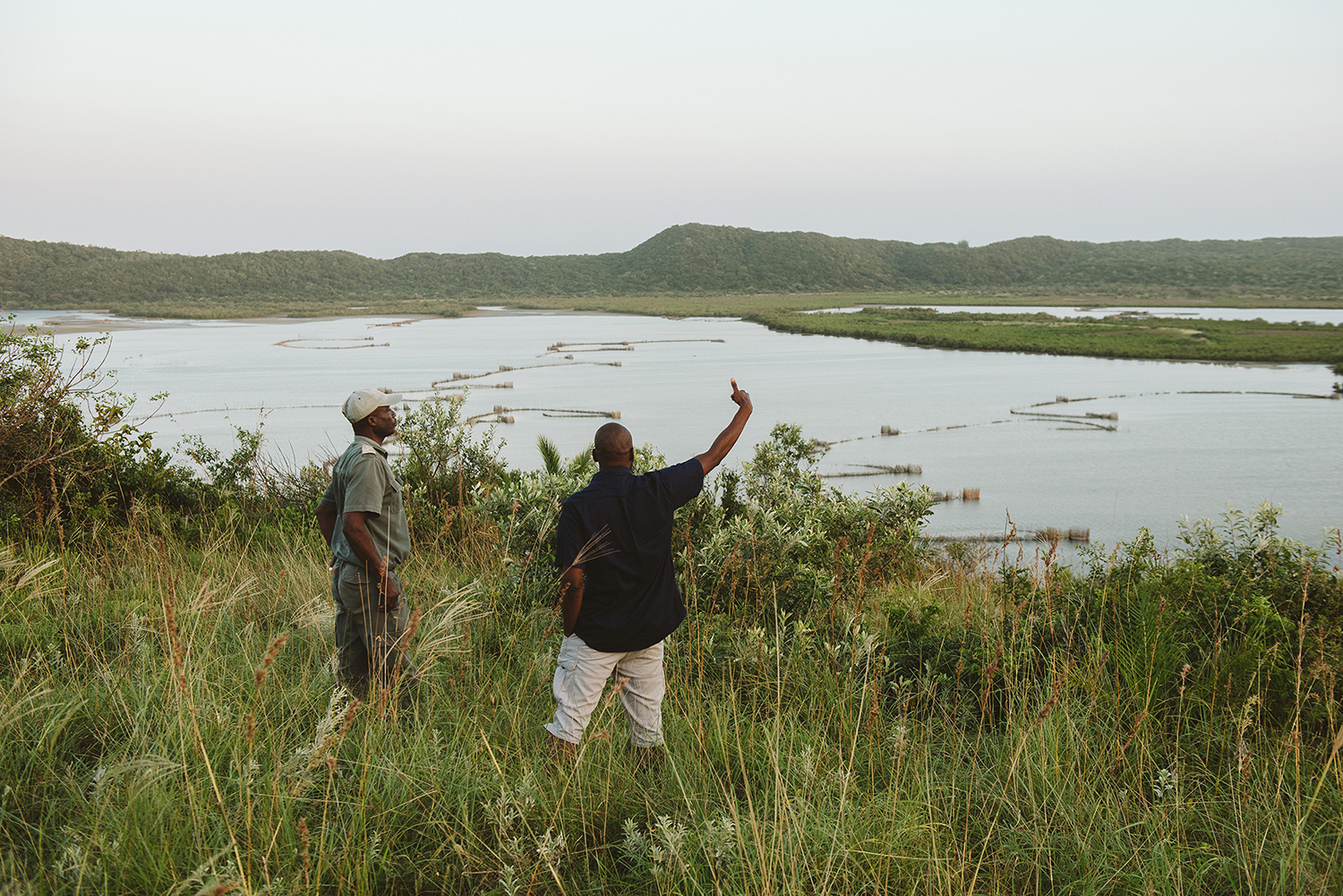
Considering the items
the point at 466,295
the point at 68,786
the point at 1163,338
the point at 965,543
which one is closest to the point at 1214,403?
the point at 965,543

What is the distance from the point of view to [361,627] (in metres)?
4.32

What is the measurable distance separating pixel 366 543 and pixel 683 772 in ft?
6.15

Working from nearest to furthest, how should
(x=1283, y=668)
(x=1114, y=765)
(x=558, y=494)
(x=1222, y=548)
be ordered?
(x=1114, y=765)
(x=1283, y=668)
(x=1222, y=548)
(x=558, y=494)

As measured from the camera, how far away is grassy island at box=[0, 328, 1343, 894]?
8.61 ft

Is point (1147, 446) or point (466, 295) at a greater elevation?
point (466, 295)

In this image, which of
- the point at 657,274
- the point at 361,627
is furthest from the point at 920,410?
the point at 657,274

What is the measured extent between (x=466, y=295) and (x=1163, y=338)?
12148 centimetres

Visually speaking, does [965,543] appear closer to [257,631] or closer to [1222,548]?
[1222,548]

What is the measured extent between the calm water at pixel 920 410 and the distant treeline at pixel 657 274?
59.1 m

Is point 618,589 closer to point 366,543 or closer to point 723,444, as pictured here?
point 723,444

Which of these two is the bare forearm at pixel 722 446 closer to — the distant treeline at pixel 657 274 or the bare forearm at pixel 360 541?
the bare forearm at pixel 360 541

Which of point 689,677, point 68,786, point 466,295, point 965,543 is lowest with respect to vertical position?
point 965,543

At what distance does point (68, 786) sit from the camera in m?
2.91

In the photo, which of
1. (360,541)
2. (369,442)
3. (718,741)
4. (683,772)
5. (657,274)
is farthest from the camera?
Result: (657,274)
